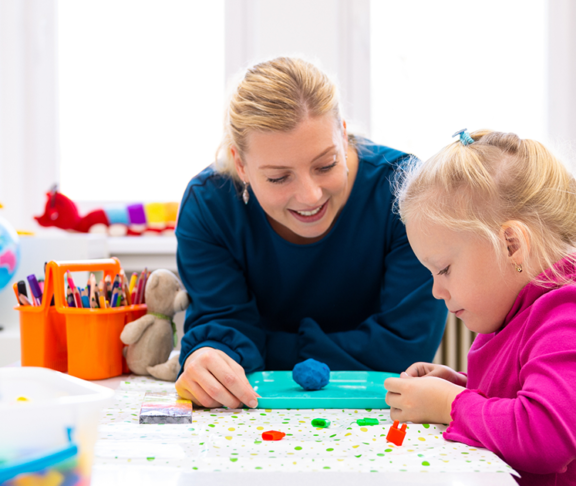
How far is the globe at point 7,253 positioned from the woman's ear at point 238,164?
0.56m

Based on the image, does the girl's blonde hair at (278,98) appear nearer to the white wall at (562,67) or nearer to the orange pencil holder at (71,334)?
the orange pencil holder at (71,334)

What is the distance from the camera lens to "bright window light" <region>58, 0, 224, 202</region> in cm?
203

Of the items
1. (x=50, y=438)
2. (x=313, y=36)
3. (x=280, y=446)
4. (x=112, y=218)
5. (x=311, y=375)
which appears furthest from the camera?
(x=313, y=36)

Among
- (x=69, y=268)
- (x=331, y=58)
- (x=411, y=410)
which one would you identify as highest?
(x=331, y=58)

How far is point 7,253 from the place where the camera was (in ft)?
4.17

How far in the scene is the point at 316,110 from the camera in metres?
0.95

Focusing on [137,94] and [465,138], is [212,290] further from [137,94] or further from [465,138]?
[137,94]

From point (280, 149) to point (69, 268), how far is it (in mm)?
437

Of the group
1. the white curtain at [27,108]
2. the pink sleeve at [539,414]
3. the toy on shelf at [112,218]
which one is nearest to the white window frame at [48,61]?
the white curtain at [27,108]

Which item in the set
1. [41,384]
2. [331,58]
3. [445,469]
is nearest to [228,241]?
[41,384]

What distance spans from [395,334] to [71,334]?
56 cm

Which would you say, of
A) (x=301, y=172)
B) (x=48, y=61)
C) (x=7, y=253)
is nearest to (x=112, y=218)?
(x=7, y=253)

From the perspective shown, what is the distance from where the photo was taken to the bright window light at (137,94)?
6.65ft

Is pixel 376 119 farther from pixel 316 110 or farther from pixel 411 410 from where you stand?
pixel 411 410
